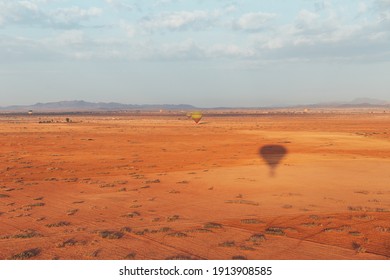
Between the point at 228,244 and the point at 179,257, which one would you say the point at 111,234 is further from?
the point at 228,244

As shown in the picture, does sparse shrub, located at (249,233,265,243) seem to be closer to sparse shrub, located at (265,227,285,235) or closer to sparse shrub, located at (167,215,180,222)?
sparse shrub, located at (265,227,285,235)

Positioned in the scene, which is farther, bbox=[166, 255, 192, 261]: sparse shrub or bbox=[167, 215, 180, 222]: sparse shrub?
bbox=[167, 215, 180, 222]: sparse shrub

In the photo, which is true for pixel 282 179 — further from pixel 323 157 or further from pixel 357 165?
pixel 323 157

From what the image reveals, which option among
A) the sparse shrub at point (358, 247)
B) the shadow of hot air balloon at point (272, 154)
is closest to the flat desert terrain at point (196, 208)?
the sparse shrub at point (358, 247)

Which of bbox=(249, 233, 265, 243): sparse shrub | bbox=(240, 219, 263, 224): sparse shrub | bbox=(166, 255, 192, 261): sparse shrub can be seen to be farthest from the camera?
bbox=(240, 219, 263, 224): sparse shrub

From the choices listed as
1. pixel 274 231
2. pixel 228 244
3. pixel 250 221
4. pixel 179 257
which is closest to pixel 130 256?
pixel 179 257

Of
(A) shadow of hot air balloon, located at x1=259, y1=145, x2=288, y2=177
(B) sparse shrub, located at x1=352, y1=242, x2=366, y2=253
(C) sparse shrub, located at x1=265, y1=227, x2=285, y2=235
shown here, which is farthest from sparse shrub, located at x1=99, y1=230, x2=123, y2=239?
(A) shadow of hot air balloon, located at x1=259, y1=145, x2=288, y2=177

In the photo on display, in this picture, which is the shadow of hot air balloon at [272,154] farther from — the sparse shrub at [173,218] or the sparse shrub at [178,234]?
the sparse shrub at [178,234]
